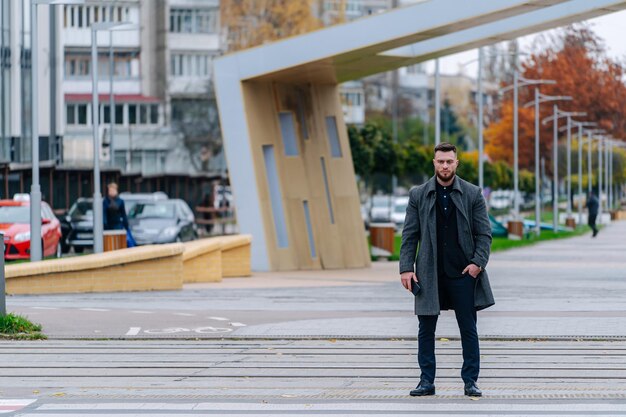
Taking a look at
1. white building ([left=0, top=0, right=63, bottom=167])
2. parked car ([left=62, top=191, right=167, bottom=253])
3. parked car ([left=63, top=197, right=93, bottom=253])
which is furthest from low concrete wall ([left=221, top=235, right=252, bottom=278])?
white building ([left=0, top=0, right=63, bottom=167])

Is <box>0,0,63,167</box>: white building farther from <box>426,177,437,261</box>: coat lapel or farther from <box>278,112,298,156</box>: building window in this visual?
<box>426,177,437,261</box>: coat lapel

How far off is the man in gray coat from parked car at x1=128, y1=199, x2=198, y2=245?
3130 cm

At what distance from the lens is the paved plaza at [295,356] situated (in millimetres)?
10453

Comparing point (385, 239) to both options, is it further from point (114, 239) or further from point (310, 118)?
point (114, 239)

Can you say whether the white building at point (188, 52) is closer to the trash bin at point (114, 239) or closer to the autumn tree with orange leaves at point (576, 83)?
the autumn tree with orange leaves at point (576, 83)

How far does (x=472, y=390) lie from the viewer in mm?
10680

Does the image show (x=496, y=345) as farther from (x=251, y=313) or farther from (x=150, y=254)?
(x=150, y=254)

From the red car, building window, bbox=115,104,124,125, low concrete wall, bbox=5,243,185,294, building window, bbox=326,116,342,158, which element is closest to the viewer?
low concrete wall, bbox=5,243,185,294

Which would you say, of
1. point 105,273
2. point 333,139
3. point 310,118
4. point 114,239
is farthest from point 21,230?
point 105,273

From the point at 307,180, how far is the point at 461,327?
2307 centimetres

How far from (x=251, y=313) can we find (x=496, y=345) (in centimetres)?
483

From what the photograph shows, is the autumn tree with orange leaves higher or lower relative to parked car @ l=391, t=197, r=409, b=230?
higher

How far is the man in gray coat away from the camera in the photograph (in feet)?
34.5

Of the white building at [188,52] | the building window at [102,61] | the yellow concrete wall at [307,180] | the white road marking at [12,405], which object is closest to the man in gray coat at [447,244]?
the white road marking at [12,405]
